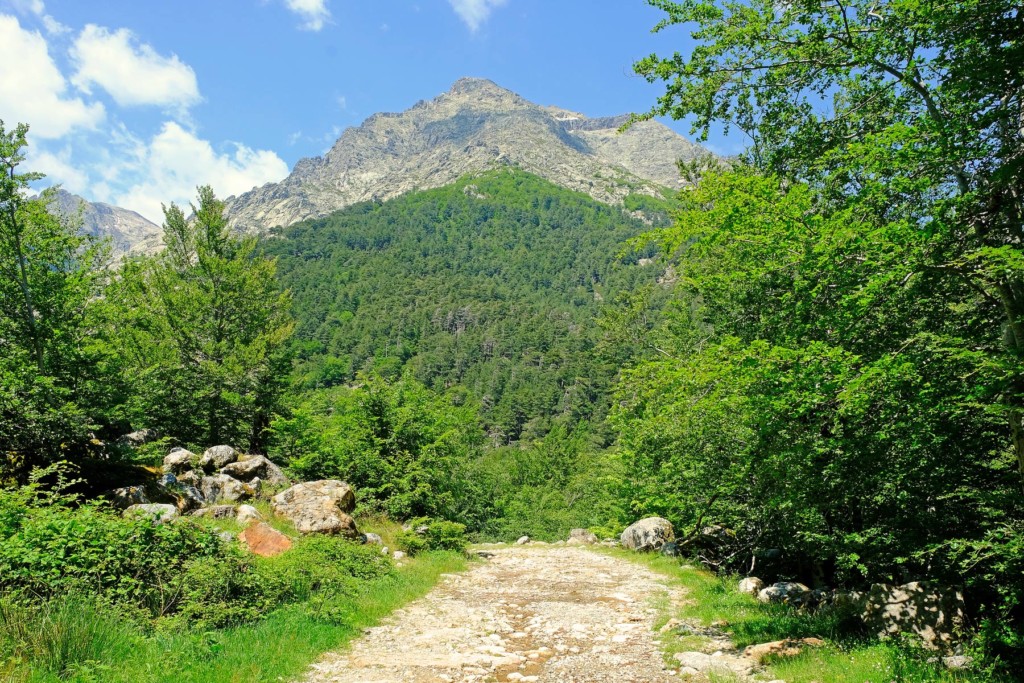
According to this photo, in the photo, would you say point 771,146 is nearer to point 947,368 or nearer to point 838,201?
point 838,201

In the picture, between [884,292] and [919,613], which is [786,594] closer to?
[919,613]

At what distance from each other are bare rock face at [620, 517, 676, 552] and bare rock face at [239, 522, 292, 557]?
13398 millimetres

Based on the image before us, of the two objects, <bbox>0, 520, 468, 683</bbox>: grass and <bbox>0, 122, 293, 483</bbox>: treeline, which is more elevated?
<bbox>0, 122, 293, 483</bbox>: treeline

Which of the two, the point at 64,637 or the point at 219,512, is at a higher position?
the point at 64,637

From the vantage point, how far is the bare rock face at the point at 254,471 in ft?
56.9

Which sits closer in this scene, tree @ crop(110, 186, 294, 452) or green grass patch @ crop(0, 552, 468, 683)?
green grass patch @ crop(0, 552, 468, 683)

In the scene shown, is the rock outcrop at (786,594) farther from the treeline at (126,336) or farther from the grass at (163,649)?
the treeline at (126,336)

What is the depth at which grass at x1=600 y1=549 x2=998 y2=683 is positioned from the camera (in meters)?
5.97

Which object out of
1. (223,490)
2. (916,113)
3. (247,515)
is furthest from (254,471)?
(916,113)

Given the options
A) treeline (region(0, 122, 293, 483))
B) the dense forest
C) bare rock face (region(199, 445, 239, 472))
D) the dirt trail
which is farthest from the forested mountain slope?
Result: the dense forest

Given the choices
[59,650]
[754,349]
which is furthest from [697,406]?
[59,650]

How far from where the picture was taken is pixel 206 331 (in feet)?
81.8

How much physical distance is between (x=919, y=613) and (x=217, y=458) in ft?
60.2

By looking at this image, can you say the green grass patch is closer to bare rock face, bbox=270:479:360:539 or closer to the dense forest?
the dense forest
